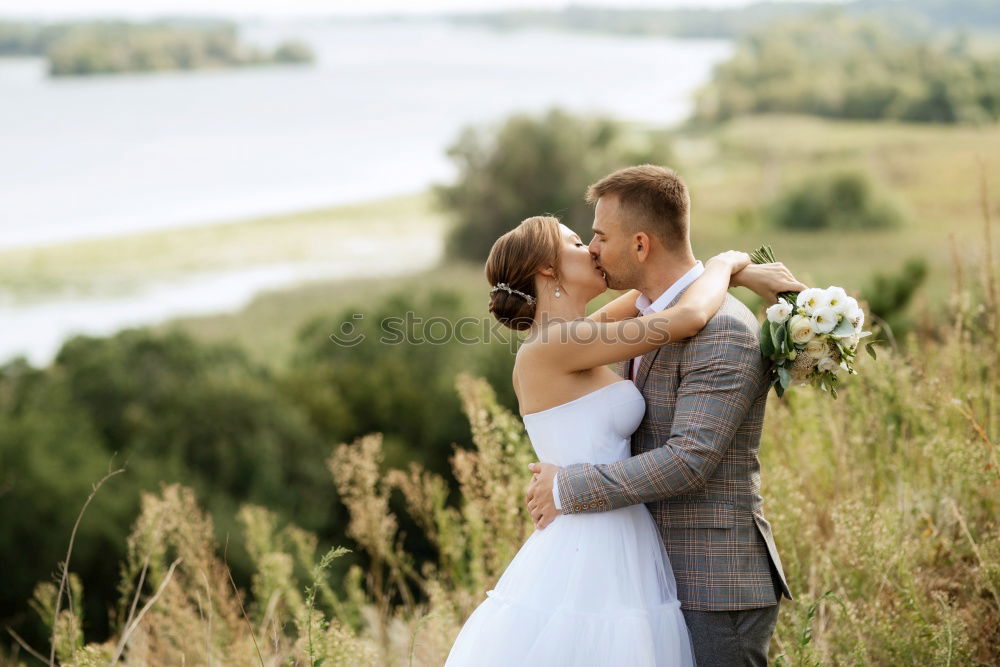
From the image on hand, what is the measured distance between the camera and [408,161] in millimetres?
76188

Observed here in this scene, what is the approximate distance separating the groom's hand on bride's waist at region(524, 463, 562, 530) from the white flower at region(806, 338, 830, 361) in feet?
2.97

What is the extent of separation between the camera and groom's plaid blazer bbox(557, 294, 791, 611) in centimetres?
292

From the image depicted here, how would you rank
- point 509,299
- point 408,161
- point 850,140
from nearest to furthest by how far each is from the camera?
point 509,299 → point 850,140 → point 408,161

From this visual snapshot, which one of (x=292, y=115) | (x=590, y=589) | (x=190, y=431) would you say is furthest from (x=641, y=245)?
(x=292, y=115)

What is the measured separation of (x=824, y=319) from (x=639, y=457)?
0.74 metres

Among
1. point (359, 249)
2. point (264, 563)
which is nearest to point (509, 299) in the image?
point (264, 563)

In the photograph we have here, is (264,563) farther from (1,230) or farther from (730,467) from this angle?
(1,230)

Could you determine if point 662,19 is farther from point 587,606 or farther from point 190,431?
point 587,606

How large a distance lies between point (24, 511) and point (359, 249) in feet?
149

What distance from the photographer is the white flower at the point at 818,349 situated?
9.94 feet

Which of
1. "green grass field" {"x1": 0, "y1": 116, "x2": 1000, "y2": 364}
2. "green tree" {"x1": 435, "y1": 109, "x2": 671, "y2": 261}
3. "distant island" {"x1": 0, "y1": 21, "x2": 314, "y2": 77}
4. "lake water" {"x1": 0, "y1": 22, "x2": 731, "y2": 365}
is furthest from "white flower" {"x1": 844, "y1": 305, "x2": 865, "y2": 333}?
"distant island" {"x1": 0, "y1": 21, "x2": 314, "y2": 77}

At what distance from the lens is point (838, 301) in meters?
3.05

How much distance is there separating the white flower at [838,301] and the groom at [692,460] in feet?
0.84

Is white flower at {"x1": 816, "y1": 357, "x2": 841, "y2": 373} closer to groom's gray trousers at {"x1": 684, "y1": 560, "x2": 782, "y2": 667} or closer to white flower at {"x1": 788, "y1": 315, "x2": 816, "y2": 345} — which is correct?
white flower at {"x1": 788, "y1": 315, "x2": 816, "y2": 345}
